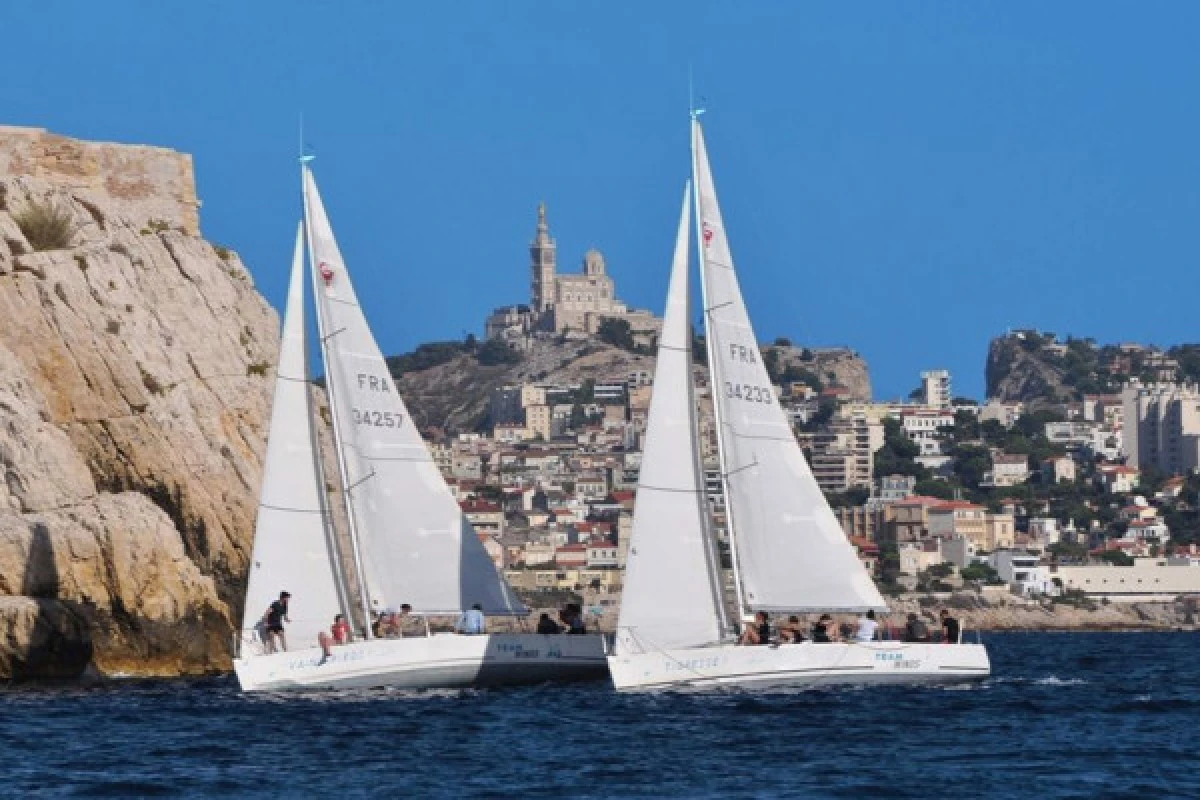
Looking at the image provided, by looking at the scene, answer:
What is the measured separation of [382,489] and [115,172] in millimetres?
21536

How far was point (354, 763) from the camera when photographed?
102 feet

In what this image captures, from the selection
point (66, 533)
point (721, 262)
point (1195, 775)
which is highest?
point (721, 262)

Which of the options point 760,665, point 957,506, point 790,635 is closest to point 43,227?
point 790,635

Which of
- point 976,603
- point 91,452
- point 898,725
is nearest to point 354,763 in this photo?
point 898,725

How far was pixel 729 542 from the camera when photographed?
3906cm

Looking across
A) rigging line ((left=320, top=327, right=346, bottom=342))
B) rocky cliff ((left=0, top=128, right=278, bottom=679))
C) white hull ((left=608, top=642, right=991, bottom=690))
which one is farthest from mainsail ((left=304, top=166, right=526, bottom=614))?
rocky cliff ((left=0, top=128, right=278, bottom=679))

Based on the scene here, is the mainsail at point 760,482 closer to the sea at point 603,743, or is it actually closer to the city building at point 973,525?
the sea at point 603,743

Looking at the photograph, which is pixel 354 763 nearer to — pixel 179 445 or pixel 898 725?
pixel 898 725

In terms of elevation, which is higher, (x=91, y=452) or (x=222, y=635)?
(x=91, y=452)

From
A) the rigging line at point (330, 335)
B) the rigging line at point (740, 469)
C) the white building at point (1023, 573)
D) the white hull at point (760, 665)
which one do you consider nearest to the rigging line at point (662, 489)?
the rigging line at point (740, 469)

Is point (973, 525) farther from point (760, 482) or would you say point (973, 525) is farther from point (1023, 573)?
point (760, 482)

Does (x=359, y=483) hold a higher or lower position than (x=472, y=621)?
higher

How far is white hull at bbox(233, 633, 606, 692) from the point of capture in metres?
40.0

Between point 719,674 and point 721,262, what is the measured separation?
5.71m
